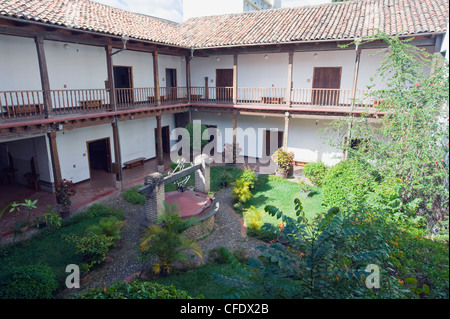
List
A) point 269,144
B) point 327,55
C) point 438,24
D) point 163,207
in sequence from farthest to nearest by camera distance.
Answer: point 269,144 → point 327,55 → point 438,24 → point 163,207

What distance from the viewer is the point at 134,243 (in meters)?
8.73

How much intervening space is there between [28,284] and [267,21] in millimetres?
15234

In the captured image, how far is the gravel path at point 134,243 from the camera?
24.1 feet

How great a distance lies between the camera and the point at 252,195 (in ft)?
40.8

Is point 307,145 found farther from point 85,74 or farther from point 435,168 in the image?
point 85,74

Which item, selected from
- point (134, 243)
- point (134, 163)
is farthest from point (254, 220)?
point (134, 163)

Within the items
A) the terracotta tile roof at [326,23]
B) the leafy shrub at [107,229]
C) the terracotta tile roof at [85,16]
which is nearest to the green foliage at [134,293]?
the leafy shrub at [107,229]

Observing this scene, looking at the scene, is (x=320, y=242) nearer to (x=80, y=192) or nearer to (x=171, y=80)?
(x=80, y=192)

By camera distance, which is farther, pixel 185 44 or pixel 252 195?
pixel 185 44

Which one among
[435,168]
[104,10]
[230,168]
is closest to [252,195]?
[230,168]

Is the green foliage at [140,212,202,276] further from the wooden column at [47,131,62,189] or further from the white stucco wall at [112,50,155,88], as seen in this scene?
the white stucco wall at [112,50,155,88]

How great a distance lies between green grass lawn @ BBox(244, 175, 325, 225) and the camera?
10.9 metres

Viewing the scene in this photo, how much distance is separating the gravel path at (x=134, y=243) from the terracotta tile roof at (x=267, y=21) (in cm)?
662

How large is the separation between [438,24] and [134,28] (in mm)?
12421
